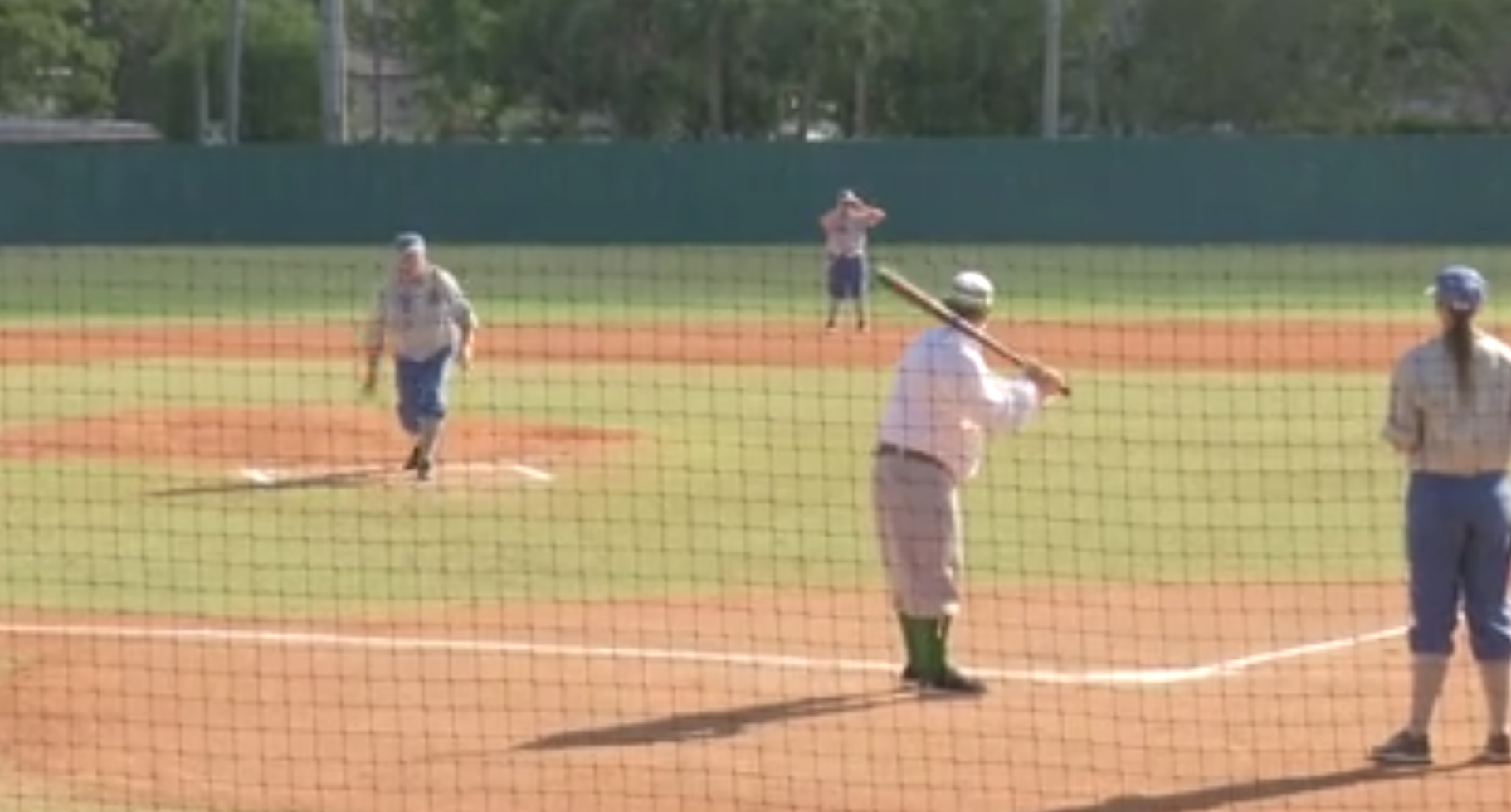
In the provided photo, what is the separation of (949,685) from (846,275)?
2324 centimetres

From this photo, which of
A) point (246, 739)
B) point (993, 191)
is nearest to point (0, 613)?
point (246, 739)

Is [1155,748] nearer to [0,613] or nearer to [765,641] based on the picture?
[765,641]

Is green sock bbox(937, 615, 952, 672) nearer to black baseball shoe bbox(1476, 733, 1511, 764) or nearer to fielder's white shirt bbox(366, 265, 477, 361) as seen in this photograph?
black baseball shoe bbox(1476, 733, 1511, 764)

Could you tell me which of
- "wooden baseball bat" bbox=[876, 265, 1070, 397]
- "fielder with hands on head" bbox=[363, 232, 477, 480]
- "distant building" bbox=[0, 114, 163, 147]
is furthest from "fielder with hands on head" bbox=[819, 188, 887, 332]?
"distant building" bbox=[0, 114, 163, 147]

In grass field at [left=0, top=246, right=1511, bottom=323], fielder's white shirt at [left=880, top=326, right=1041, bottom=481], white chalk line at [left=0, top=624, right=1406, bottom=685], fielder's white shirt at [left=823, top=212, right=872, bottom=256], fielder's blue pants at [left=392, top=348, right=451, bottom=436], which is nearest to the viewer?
fielder's white shirt at [left=880, top=326, right=1041, bottom=481]

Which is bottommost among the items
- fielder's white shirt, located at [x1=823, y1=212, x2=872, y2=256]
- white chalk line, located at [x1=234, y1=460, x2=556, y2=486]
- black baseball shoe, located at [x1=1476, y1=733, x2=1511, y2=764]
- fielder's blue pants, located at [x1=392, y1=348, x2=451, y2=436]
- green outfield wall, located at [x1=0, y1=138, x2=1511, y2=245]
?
black baseball shoe, located at [x1=1476, y1=733, x2=1511, y2=764]

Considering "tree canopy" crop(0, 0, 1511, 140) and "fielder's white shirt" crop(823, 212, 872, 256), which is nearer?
"fielder's white shirt" crop(823, 212, 872, 256)

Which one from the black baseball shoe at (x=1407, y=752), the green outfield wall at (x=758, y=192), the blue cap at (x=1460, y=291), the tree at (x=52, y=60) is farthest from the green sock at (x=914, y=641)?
the tree at (x=52, y=60)

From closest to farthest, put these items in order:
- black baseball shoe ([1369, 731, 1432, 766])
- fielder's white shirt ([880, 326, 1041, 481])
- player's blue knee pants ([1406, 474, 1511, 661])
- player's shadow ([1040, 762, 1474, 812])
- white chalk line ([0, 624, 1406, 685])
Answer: player's shadow ([1040, 762, 1474, 812]) < player's blue knee pants ([1406, 474, 1511, 661]) < black baseball shoe ([1369, 731, 1432, 766]) < fielder's white shirt ([880, 326, 1041, 481]) < white chalk line ([0, 624, 1406, 685])

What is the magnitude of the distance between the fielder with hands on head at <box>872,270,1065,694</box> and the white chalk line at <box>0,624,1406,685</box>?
64 cm

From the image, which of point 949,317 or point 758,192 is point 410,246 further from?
point 758,192

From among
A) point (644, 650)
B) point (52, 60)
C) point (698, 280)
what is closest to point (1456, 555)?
Answer: point (644, 650)

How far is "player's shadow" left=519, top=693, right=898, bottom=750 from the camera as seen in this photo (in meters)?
11.9

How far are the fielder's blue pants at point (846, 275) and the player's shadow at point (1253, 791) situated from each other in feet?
81.0
